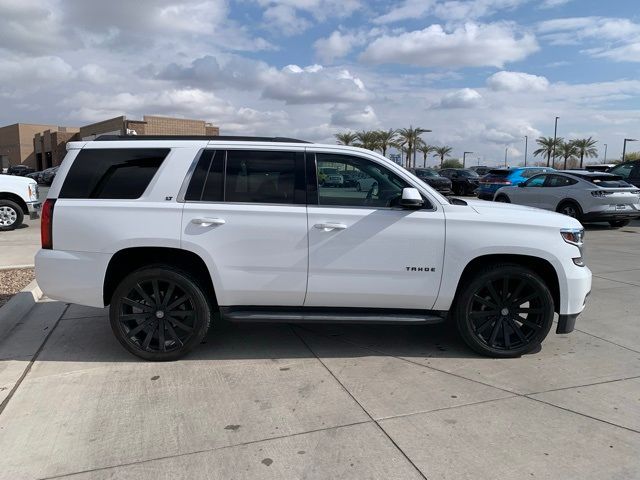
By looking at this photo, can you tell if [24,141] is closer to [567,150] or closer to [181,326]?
[567,150]

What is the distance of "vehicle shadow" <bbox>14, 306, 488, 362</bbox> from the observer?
4.61 metres

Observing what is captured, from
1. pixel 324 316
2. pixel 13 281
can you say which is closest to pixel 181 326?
pixel 324 316

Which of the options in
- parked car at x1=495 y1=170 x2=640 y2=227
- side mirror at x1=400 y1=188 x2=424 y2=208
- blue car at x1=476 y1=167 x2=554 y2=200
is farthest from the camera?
blue car at x1=476 y1=167 x2=554 y2=200

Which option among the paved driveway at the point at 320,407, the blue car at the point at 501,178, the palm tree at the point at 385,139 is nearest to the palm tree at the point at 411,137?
the palm tree at the point at 385,139

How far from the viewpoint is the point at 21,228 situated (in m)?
13.3

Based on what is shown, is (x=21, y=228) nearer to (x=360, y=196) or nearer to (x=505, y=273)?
(x=360, y=196)

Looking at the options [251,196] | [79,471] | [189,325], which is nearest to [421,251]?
[251,196]

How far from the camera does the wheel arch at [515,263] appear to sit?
14.6 feet

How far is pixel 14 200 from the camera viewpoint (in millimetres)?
12836

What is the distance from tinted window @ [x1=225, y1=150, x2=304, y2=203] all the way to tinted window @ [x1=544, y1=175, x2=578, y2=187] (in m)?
11.8

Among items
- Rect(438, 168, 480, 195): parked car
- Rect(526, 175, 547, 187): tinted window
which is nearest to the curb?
Rect(526, 175, 547, 187): tinted window

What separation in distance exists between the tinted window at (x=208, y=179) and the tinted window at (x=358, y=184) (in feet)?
2.81

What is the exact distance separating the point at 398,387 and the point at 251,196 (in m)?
1.98

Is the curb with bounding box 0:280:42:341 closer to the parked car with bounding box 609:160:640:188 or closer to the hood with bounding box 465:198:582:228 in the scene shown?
the hood with bounding box 465:198:582:228
